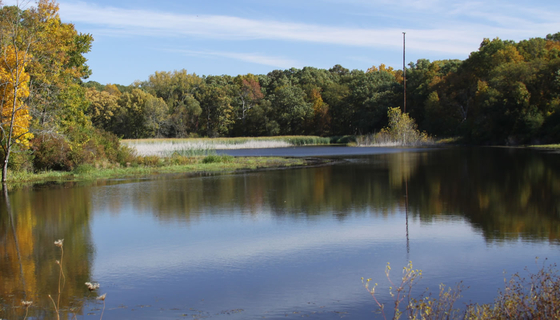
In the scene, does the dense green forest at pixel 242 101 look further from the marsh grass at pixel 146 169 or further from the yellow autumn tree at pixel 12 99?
the marsh grass at pixel 146 169

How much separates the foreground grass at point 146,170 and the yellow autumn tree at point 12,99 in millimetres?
1326

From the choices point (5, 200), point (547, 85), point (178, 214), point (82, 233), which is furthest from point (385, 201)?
point (547, 85)

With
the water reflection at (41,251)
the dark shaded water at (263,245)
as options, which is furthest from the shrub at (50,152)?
the water reflection at (41,251)

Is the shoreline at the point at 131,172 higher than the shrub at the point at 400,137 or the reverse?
the reverse

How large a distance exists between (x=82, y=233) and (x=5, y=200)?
6.38 meters

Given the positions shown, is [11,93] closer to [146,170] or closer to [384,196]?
[146,170]

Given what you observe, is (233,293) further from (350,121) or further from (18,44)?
(350,121)

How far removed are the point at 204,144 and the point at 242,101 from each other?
151 ft

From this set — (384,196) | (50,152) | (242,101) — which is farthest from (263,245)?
(242,101)

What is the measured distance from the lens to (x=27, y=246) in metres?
9.30

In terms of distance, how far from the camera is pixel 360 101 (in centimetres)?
7412

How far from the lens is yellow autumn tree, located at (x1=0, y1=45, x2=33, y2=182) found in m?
19.8

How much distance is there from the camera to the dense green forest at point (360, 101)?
1887 inches

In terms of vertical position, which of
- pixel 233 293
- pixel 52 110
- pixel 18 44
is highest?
pixel 18 44
